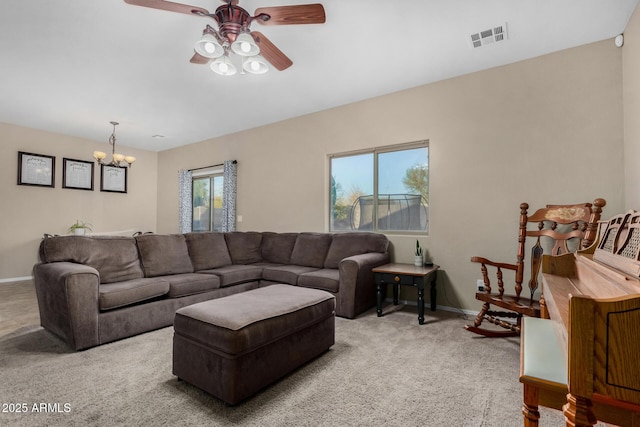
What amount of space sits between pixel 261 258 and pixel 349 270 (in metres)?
1.93

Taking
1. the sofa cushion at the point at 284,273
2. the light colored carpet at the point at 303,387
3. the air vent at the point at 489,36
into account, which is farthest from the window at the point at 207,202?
the air vent at the point at 489,36

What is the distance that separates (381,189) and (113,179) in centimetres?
571

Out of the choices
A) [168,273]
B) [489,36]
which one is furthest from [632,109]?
[168,273]

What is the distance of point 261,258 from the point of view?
15.2 ft

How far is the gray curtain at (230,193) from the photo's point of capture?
18.2ft

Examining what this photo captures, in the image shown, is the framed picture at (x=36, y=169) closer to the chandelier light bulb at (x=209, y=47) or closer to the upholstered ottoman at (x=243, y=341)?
the chandelier light bulb at (x=209, y=47)

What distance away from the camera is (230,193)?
5.57 metres

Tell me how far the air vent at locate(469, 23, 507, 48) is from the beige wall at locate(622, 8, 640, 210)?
0.87 m

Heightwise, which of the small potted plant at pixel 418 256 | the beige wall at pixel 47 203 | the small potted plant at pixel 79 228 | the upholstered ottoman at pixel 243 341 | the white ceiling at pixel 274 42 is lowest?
the upholstered ottoman at pixel 243 341

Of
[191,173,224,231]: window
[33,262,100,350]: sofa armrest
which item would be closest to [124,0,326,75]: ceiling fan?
[33,262,100,350]: sofa armrest

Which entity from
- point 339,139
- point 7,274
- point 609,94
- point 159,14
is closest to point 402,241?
point 339,139

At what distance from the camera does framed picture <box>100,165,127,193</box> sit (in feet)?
20.6

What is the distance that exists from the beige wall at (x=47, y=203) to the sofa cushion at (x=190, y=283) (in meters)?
3.97

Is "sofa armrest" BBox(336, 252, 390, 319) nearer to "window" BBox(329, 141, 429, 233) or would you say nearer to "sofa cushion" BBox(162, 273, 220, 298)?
"window" BBox(329, 141, 429, 233)
